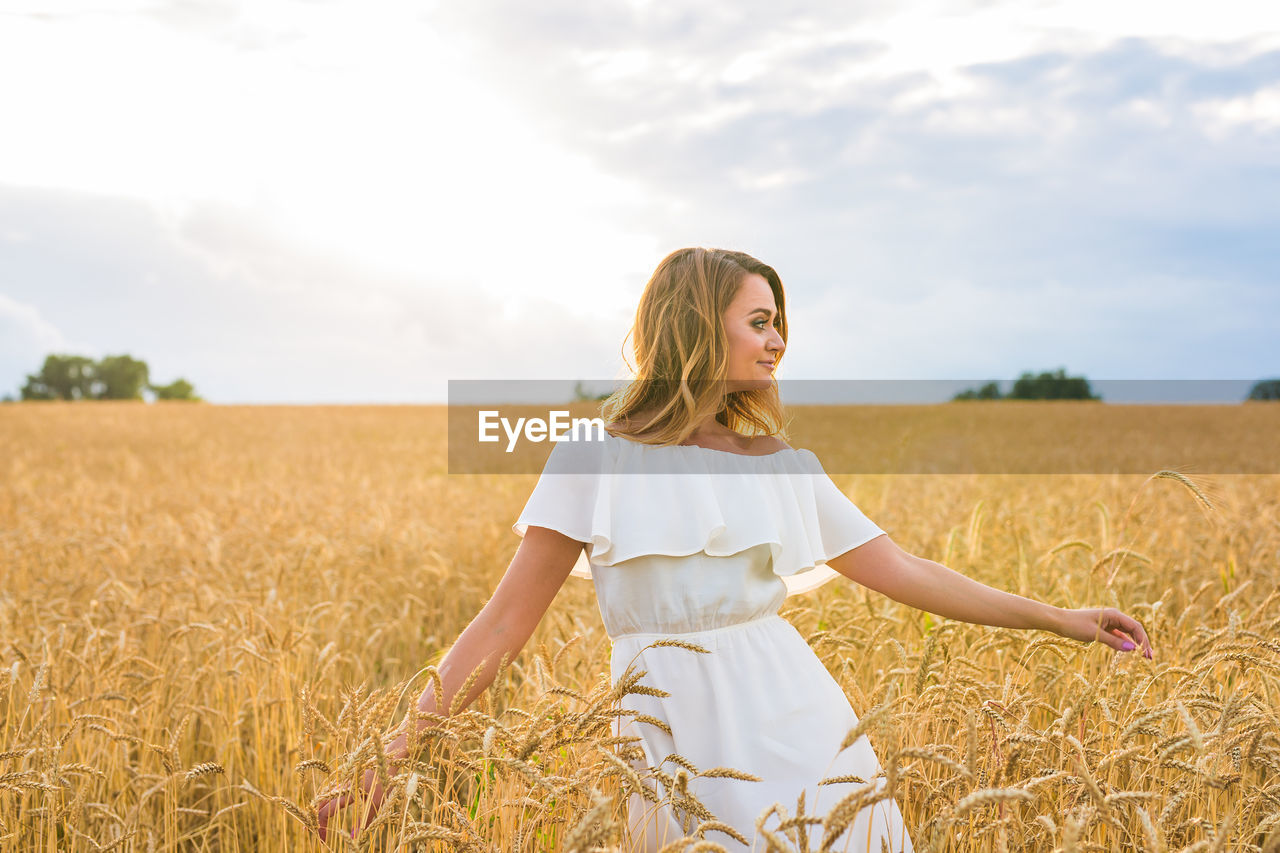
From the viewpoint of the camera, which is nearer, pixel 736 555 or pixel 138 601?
pixel 736 555

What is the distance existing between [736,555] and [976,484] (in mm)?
8356

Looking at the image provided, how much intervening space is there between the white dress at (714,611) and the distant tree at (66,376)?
80058mm

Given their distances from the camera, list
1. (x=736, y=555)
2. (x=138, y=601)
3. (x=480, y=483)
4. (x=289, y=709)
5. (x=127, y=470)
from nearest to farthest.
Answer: (x=736, y=555), (x=289, y=709), (x=138, y=601), (x=480, y=483), (x=127, y=470)

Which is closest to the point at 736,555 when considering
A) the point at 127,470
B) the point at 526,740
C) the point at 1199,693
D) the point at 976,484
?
the point at 526,740

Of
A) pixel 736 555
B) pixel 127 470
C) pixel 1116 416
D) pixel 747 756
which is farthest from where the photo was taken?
pixel 1116 416

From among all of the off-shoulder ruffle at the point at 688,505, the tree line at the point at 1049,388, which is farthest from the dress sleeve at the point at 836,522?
the tree line at the point at 1049,388

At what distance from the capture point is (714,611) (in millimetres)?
1874

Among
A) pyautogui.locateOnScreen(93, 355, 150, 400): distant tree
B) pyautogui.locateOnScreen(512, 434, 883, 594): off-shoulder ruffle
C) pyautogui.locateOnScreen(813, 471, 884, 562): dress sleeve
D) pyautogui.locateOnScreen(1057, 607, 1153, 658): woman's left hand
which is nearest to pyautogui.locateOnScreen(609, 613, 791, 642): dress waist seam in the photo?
pyautogui.locateOnScreen(512, 434, 883, 594): off-shoulder ruffle

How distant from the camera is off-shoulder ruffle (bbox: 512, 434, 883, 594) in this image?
1.88 meters

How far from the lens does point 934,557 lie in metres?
4.96

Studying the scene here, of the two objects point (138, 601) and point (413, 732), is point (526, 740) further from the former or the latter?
point (138, 601)

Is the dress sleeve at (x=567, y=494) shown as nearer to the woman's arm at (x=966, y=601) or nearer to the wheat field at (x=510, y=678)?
the wheat field at (x=510, y=678)

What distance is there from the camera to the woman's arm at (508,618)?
1840 millimetres

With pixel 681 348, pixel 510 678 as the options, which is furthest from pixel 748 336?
pixel 510 678
